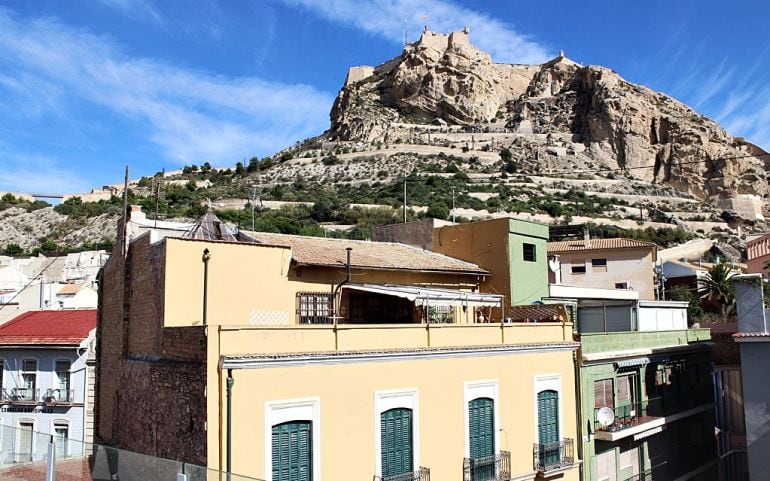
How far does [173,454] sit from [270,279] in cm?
455

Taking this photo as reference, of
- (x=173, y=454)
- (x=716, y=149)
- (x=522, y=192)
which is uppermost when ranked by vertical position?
(x=716, y=149)

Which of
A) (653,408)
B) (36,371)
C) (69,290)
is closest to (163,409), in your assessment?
(36,371)

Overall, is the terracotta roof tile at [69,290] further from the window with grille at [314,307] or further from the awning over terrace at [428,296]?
the awning over terrace at [428,296]

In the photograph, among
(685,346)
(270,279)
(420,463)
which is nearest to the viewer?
(420,463)

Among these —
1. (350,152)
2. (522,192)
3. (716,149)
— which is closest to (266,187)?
(350,152)

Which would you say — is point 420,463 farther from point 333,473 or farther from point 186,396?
point 186,396

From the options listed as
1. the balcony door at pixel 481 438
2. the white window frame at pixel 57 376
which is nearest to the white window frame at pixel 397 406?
the balcony door at pixel 481 438

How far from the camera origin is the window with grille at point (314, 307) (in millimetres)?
15523

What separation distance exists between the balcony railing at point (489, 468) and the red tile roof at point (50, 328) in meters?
14.7

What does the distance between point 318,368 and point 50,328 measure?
16603mm

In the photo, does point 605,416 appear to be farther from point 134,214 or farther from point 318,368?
point 134,214

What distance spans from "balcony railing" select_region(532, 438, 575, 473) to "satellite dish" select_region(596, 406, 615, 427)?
4.89 ft

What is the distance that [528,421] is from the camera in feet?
50.4

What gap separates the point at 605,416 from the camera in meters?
17.5
